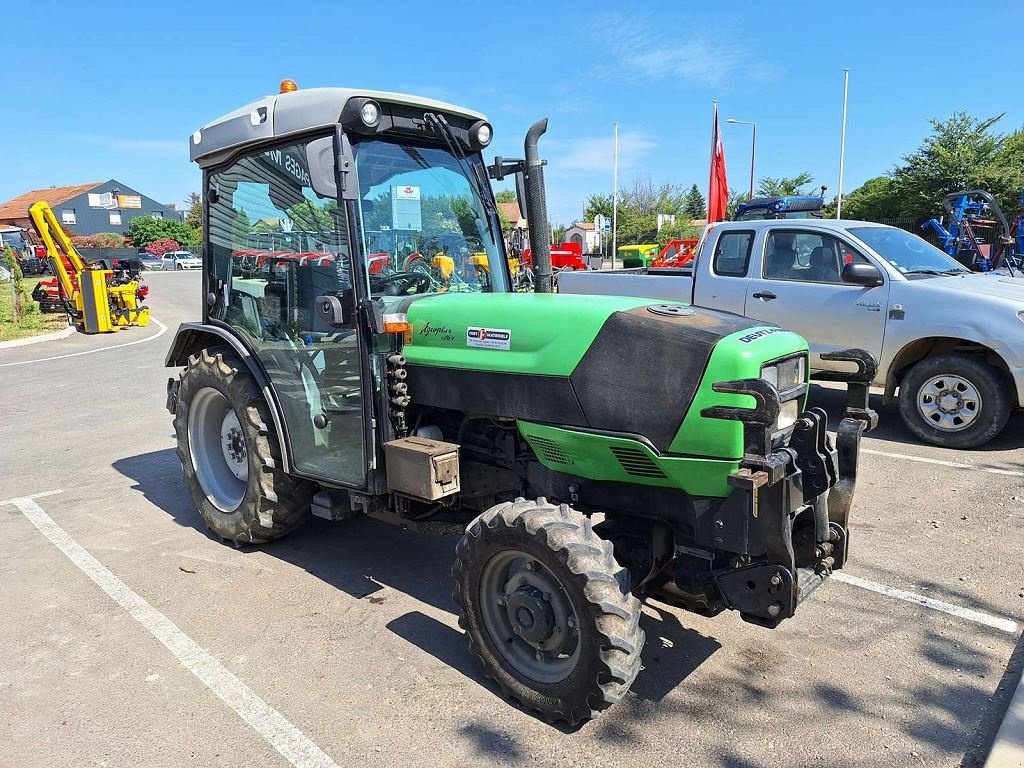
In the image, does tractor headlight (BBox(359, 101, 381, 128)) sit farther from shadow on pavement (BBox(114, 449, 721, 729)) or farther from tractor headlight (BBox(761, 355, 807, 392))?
shadow on pavement (BBox(114, 449, 721, 729))

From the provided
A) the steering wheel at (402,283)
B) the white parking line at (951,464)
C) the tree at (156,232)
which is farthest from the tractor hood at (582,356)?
the tree at (156,232)

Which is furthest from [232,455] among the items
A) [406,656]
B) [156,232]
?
[156,232]

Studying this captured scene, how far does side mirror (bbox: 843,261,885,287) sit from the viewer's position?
21.9 ft

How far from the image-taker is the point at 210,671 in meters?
3.37

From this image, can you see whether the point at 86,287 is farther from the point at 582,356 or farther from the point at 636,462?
the point at 636,462

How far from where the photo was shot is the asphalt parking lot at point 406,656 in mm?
2830

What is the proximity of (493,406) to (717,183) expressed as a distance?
728 inches

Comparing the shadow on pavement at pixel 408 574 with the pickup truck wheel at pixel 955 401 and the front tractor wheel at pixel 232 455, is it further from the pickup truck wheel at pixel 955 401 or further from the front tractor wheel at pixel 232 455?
the pickup truck wheel at pixel 955 401

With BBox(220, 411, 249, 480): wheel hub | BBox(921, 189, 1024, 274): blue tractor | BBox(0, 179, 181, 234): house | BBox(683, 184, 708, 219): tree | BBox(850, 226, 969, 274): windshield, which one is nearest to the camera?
BBox(220, 411, 249, 480): wheel hub

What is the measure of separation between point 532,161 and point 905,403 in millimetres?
4820

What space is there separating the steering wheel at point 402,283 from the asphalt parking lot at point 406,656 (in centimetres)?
167

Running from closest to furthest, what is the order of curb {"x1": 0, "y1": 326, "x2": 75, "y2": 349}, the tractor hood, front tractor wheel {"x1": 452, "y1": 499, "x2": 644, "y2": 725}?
front tractor wheel {"x1": 452, "y1": 499, "x2": 644, "y2": 725}
the tractor hood
curb {"x1": 0, "y1": 326, "x2": 75, "y2": 349}

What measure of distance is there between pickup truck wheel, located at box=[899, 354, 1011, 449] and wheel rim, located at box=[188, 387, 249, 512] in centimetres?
584

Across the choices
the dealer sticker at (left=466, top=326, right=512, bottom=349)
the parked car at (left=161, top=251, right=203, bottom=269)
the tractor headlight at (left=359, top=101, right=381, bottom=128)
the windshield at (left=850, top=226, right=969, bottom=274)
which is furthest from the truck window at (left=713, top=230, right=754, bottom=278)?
the parked car at (left=161, top=251, right=203, bottom=269)
